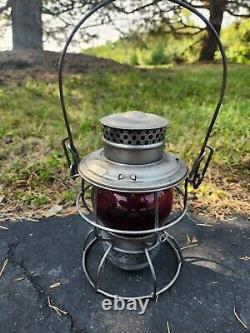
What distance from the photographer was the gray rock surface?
1.17 metres

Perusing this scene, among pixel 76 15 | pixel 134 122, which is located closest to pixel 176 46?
pixel 76 15

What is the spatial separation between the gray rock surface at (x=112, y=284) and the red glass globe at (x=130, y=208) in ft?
0.92

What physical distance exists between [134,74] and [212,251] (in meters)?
2.92

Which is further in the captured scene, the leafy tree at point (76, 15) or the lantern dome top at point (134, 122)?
the leafy tree at point (76, 15)

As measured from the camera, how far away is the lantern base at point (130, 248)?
49.8 inches

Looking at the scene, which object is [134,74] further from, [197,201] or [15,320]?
[15,320]

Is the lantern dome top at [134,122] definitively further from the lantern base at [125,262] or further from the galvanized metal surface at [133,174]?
the lantern base at [125,262]

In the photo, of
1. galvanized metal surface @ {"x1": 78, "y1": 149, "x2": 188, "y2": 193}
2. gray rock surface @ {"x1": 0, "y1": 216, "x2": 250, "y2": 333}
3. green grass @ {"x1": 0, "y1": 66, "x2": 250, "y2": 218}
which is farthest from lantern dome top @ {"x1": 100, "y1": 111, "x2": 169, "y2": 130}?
green grass @ {"x1": 0, "y1": 66, "x2": 250, "y2": 218}

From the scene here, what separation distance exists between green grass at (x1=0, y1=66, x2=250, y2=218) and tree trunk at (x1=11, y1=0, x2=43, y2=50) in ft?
3.85

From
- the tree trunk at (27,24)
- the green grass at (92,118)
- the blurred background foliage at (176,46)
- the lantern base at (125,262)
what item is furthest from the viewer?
the blurred background foliage at (176,46)

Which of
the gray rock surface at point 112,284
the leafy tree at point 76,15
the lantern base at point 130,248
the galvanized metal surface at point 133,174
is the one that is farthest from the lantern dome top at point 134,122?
the leafy tree at point 76,15

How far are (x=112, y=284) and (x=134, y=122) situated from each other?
64 cm

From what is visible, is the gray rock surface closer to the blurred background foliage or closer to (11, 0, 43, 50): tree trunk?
(11, 0, 43, 50): tree trunk

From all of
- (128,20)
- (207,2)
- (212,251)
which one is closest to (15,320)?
(212,251)
